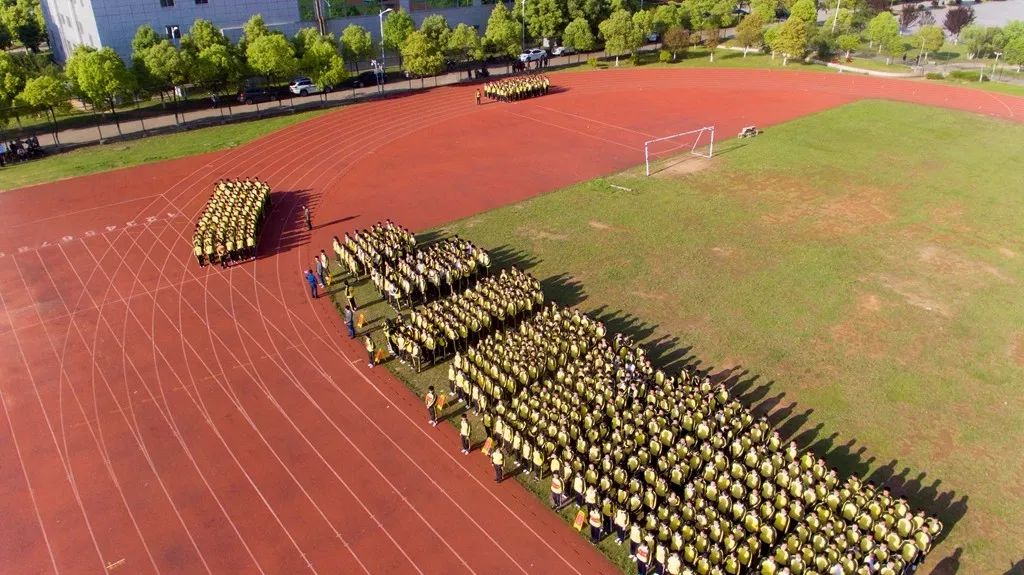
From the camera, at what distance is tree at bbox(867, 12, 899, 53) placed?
55750mm

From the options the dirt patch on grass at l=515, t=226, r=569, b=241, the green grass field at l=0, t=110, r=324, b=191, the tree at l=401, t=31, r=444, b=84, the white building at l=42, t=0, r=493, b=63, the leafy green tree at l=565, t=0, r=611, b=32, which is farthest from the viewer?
the leafy green tree at l=565, t=0, r=611, b=32

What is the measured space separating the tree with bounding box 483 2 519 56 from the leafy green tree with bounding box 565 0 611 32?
6198 mm

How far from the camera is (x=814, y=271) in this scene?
2206cm

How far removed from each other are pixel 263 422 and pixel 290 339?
3.77 m

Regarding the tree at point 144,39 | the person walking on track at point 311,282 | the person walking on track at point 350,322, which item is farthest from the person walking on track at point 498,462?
the tree at point 144,39

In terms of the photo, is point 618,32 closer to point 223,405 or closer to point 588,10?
point 588,10

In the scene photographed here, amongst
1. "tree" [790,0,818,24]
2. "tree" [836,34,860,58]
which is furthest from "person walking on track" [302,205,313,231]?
"tree" [836,34,860,58]

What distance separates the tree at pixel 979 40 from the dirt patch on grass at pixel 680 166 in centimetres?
3683

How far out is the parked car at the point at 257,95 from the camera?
157 feet

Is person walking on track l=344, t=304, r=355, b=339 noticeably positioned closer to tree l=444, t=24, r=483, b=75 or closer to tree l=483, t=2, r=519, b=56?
tree l=444, t=24, r=483, b=75

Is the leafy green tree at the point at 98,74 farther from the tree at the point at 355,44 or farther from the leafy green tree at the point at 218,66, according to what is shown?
the tree at the point at 355,44

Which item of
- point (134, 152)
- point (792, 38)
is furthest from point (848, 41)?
point (134, 152)

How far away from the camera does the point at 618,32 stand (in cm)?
5606

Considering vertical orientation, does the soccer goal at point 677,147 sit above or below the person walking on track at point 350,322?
above
